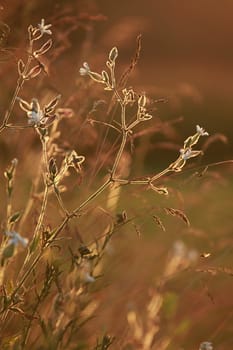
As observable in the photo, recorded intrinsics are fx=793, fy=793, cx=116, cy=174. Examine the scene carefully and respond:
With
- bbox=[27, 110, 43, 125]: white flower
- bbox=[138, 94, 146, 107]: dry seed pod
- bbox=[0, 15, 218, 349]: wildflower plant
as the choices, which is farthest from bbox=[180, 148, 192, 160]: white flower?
bbox=[27, 110, 43, 125]: white flower

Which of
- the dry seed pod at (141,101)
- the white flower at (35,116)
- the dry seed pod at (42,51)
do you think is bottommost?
the dry seed pod at (141,101)

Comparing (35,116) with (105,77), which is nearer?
(35,116)

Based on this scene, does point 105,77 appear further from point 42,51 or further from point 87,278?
point 87,278

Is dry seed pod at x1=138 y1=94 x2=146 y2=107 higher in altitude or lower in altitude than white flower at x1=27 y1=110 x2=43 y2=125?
lower

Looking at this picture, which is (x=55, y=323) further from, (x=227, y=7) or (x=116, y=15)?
(x=227, y=7)

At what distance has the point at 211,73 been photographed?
35.1 feet

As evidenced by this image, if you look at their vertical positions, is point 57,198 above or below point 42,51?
below

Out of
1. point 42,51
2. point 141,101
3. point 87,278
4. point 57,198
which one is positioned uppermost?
point 42,51

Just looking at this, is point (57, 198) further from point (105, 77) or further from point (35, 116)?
point (105, 77)

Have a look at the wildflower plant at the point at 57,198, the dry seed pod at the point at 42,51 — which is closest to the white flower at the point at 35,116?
the wildflower plant at the point at 57,198

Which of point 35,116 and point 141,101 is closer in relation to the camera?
point 35,116

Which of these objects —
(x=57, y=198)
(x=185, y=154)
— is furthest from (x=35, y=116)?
(x=185, y=154)

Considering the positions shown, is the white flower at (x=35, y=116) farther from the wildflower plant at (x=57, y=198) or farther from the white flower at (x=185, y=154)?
the white flower at (x=185, y=154)

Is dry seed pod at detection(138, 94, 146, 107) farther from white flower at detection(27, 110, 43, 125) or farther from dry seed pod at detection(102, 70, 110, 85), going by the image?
white flower at detection(27, 110, 43, 125)
